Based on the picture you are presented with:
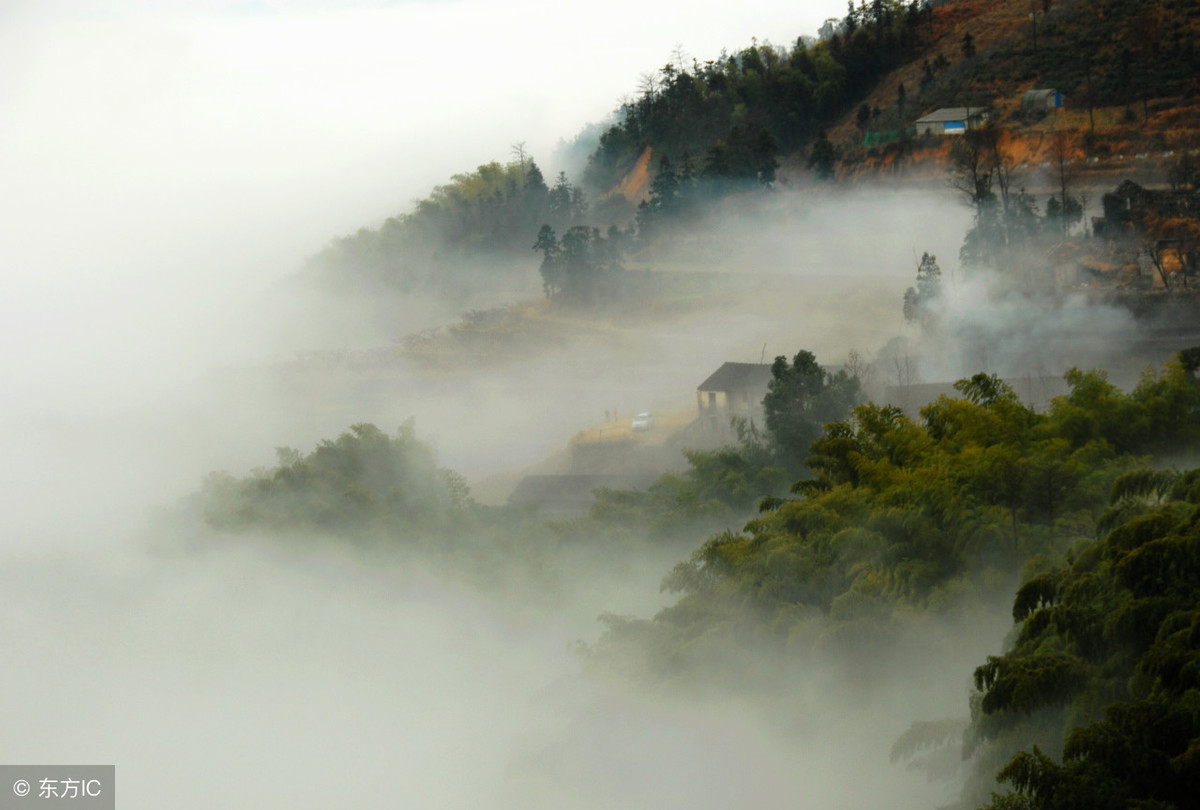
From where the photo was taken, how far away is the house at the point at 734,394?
4375 cm

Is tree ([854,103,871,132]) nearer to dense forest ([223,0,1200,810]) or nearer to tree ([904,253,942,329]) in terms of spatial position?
dense forest ([223,0,1200,810])

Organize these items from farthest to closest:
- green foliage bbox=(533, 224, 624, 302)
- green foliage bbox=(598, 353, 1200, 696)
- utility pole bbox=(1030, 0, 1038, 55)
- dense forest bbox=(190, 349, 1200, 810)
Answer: green foliage bbox=(533, 224, 624, 302), utility pole bbox=(1030, 0, 1038, 55), green foliage bbox=(598, 353, 1200, 696), dense forest bbox=(190, 349, 1200, 810)

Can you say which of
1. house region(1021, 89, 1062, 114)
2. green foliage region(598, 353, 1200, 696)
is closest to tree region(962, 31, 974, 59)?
house region(1021, 89, 1062, 114)

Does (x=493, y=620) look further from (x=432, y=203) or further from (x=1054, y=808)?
(x=432, y=203)

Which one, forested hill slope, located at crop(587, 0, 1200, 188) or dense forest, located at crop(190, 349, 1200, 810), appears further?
forested hill slope, located at crop(587, 0, 1200, 188)

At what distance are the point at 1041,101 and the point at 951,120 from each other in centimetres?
533

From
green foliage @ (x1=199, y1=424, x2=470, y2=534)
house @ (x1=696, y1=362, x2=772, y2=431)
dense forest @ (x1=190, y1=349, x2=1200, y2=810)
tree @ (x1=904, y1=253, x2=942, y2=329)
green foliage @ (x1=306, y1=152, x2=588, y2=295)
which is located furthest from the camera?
green foliage @ (x1=306, y1=152, x2=588, y2=295)

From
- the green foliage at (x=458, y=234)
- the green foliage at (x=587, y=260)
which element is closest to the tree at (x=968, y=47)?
the green foliage at (x=587, y=260)

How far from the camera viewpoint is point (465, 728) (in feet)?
92.1

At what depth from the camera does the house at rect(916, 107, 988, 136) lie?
2427 inches

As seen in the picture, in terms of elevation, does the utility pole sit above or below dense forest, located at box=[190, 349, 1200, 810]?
above

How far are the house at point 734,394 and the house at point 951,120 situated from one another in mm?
25601

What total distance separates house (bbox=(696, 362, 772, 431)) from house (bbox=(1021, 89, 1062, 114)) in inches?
1010

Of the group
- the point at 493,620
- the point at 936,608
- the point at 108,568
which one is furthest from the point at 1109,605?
the point at 108,568
